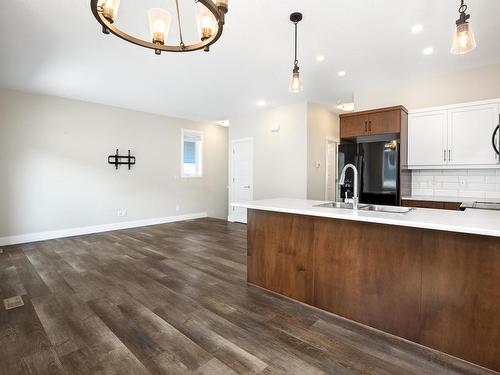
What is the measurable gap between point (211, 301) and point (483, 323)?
202 centimetres

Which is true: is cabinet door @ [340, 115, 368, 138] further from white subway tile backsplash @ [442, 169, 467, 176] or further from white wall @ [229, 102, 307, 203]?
white subway tile backsplash @ [442, 169, 467, 176]

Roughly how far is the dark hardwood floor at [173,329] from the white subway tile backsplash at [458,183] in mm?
2863

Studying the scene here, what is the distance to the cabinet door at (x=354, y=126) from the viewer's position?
4055mm

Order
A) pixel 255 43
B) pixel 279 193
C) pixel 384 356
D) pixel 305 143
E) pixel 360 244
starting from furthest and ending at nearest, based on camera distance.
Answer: pixel 279 193 → pixel 305 143 → pixel 255 43 → pixel 360 244 → pixel 384 356

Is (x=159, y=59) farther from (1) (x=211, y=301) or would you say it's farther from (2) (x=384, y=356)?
(2) (x=384, y=356)

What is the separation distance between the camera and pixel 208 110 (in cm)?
612

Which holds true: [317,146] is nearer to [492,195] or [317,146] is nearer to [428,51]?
[428,51]

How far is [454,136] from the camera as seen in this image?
358 cm

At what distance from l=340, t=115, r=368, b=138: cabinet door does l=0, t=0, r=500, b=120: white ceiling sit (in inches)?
24.3

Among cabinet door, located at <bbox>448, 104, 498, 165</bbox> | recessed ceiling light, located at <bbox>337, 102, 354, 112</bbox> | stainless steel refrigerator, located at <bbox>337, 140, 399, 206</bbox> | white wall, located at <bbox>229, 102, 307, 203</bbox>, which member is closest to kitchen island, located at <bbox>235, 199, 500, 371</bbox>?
stainless steel refrigerator, located at <bbox>337, 140, 399, 206</bbox>

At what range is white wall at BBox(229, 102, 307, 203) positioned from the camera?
5.37 meters

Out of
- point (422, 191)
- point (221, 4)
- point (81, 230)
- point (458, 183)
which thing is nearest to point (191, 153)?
point (81, 230)

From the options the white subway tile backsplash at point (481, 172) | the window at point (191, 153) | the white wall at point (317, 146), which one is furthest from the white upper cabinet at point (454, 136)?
the window at point (191, 153)

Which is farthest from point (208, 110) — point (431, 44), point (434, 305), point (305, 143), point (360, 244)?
point (434, 305)
